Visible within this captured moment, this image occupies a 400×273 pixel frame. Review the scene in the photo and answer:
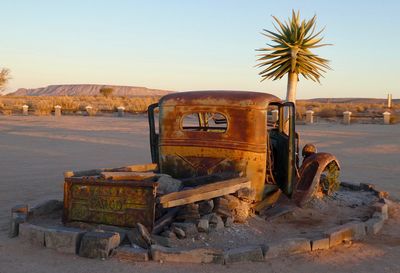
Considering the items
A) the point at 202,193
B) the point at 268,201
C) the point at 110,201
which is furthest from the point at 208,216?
the point at 268,201

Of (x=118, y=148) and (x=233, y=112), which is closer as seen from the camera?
(x=233, y=112)

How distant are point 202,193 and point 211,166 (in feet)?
3.29

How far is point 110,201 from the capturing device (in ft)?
18.9

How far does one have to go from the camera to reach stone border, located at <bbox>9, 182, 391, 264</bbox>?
16.7 ft

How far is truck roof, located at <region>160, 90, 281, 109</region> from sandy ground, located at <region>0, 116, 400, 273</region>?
7.29ft

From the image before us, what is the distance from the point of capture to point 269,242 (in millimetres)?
5547

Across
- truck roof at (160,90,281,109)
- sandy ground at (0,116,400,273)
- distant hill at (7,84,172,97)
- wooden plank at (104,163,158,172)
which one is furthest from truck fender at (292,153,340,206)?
distant hill at (7,84,172,97)

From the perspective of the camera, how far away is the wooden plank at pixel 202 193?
5469mm

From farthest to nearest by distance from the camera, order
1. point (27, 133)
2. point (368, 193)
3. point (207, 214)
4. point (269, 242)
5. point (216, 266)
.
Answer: point (27, 133)
point (368, 193)
point (207, 214)
point (269, 242)
point (216, 266)

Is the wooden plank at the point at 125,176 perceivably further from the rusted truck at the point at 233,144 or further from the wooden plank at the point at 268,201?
the wooden plank at the point at 268,201

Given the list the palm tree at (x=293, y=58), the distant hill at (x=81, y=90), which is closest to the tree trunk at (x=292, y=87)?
the palm tree at (x=293, y=58)

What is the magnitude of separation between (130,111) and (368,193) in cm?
3436

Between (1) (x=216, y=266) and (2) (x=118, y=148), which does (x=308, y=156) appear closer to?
(1) (x=216, y=266)

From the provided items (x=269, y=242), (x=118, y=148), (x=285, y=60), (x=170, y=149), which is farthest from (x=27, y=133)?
(x=269, y=242)
